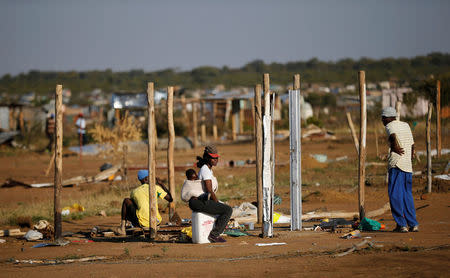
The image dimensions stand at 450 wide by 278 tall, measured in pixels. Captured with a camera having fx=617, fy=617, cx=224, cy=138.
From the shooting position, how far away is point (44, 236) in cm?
983

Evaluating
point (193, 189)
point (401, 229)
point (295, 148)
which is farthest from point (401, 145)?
point (193, 189)

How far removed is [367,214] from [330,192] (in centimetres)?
295

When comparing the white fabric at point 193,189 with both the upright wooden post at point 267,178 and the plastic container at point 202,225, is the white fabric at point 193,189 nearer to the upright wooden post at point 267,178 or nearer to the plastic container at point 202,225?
the plastic container at point 202,225

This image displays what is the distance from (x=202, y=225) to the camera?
8094 millimetres

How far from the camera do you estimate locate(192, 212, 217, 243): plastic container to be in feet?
26.4

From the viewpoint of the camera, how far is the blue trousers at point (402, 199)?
8336 millimetres

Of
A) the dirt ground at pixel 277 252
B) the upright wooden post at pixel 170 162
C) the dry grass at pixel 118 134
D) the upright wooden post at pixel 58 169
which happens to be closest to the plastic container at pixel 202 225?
the dirt ground at pixel 277 252

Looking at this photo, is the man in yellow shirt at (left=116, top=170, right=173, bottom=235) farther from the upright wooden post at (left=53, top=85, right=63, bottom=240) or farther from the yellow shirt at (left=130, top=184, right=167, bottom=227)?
the upright wooden post at (left=53, top=85, right=63, bottom=240)

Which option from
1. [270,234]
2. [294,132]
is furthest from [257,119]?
[270,234]

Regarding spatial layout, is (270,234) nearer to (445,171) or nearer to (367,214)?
(367,214)

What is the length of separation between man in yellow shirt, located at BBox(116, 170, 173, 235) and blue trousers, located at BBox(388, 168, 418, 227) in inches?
131

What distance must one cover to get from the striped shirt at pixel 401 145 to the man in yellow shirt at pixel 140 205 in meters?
3.38

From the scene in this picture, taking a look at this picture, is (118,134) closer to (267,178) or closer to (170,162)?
(170,162)

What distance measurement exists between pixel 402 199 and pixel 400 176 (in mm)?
312
